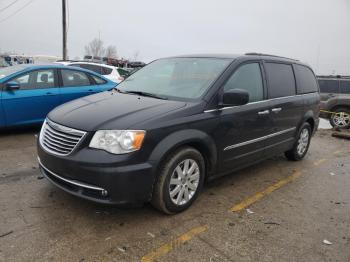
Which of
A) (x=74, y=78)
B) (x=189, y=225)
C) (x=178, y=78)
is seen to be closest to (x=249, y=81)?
(x=178, y=78)

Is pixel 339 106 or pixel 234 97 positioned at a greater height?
pixel 234 97

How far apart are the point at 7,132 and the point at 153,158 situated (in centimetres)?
484

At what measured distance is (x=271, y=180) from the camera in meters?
5.14

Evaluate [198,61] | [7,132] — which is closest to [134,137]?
[198,61]

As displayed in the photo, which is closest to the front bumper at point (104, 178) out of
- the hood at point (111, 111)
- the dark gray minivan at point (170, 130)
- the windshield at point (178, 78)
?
the dark gray minivan at point (170, 130)

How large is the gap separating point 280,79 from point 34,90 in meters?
4.62

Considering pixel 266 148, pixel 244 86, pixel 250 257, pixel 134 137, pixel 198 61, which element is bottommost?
pixel 250 257

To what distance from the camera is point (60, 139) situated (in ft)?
11.3

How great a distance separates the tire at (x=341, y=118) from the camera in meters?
11.0

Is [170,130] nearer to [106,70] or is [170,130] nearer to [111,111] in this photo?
[111,111]

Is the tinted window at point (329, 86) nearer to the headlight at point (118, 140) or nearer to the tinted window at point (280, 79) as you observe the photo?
the tinted window at point (280, 79)

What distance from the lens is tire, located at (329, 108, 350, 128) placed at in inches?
434

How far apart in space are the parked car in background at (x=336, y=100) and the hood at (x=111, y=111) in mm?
9058

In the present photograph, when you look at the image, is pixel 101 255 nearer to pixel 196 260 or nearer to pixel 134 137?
pixel 196 260
